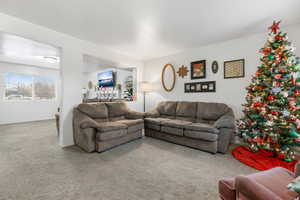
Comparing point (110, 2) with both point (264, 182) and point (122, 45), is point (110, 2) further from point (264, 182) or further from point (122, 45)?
point (264, 182)

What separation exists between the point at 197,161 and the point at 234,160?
2.19 feet

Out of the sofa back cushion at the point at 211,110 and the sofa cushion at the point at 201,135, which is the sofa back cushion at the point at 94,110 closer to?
the sofa cushion at the point at 201,135

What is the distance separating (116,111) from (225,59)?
10.5 feet

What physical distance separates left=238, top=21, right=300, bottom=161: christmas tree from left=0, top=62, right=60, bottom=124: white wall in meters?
7.80

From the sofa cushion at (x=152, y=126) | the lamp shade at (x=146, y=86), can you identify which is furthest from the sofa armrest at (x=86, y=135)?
the lamp shade at (x=146, y=86)

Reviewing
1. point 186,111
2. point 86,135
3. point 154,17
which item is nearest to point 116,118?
point 86,135

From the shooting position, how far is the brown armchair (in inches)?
32.3

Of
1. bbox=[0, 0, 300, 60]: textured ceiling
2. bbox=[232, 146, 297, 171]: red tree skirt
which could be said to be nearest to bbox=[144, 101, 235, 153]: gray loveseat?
bbox=[232, 146, 297, 171]: red tree skirt

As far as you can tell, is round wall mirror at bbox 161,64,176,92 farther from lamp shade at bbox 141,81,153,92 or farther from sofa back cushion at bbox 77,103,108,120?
sofa back cushion at bbox 77,103,108,120

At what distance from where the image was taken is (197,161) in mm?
2316

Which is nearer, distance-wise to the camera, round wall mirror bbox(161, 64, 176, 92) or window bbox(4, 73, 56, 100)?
round wall mirror bbox(161, 64, 176, 92)

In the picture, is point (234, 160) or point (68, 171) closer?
point (68, 171)

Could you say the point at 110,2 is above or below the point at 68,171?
above

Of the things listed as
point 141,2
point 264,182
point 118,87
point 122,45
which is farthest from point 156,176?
point 118,87
